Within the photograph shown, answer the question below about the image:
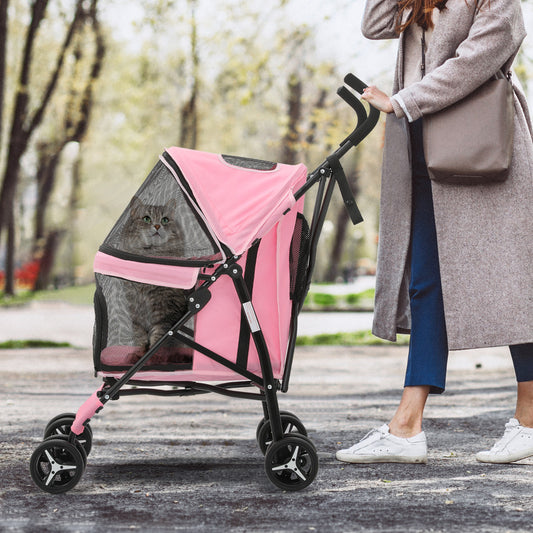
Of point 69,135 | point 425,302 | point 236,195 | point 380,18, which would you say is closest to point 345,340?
point 425,302

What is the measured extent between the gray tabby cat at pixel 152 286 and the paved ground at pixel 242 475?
1.80 ft

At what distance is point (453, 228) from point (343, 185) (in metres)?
0.47

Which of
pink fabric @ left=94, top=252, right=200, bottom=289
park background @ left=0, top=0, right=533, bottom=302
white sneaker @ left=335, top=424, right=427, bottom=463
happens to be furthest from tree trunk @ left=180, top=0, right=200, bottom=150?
pink fabric @ left=94, top=252, right=200, bottom=289

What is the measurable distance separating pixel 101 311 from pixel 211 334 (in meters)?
0.41

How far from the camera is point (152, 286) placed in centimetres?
304

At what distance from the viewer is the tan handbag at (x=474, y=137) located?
3129 mm

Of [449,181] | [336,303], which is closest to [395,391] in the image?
[449,181]

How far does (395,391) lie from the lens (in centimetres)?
587

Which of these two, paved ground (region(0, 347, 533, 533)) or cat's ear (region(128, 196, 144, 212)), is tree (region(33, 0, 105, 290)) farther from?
cat's ear (region(128, 196, 144, 212))

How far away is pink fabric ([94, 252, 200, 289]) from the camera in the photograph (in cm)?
292

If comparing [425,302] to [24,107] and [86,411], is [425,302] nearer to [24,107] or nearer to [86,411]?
[86,411]

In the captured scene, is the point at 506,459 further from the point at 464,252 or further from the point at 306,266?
the point at 306,266

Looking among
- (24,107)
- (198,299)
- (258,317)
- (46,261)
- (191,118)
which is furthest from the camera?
(46,261)

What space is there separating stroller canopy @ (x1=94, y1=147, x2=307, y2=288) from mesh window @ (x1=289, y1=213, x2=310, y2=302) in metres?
0.21
